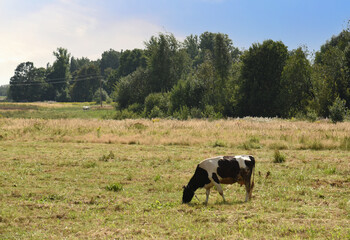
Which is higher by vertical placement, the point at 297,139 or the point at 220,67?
the point at 220,67

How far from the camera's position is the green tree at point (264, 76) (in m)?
55.9

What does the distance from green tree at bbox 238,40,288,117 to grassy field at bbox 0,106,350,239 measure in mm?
27136

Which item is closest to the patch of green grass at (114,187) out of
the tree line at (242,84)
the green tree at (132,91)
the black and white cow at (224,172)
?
the black and white cow at (224,172)

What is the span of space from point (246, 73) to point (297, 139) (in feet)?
105

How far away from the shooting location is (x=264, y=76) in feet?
186

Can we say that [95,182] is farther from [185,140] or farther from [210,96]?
[210,96]

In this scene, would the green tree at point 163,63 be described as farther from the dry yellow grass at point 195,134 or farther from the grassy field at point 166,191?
the grassy field at point 166,191

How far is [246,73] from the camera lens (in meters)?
57.2

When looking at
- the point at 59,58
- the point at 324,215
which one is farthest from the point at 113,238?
the point at 59,58

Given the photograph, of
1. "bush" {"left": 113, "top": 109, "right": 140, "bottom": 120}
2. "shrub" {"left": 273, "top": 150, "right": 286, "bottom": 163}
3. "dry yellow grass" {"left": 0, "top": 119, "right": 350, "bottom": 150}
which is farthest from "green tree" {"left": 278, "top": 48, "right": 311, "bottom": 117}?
"shrub" {"left": 273, "top": 150, "right": 286, "bottom": 163}

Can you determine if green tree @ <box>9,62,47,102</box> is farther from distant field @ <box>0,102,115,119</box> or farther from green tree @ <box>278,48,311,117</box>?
green tree @ <box>278,48,311,117</box>

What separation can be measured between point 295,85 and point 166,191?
153ft

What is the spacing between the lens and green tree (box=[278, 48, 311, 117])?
5406 centimetres

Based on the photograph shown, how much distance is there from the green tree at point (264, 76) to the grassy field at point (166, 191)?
89.0ft
